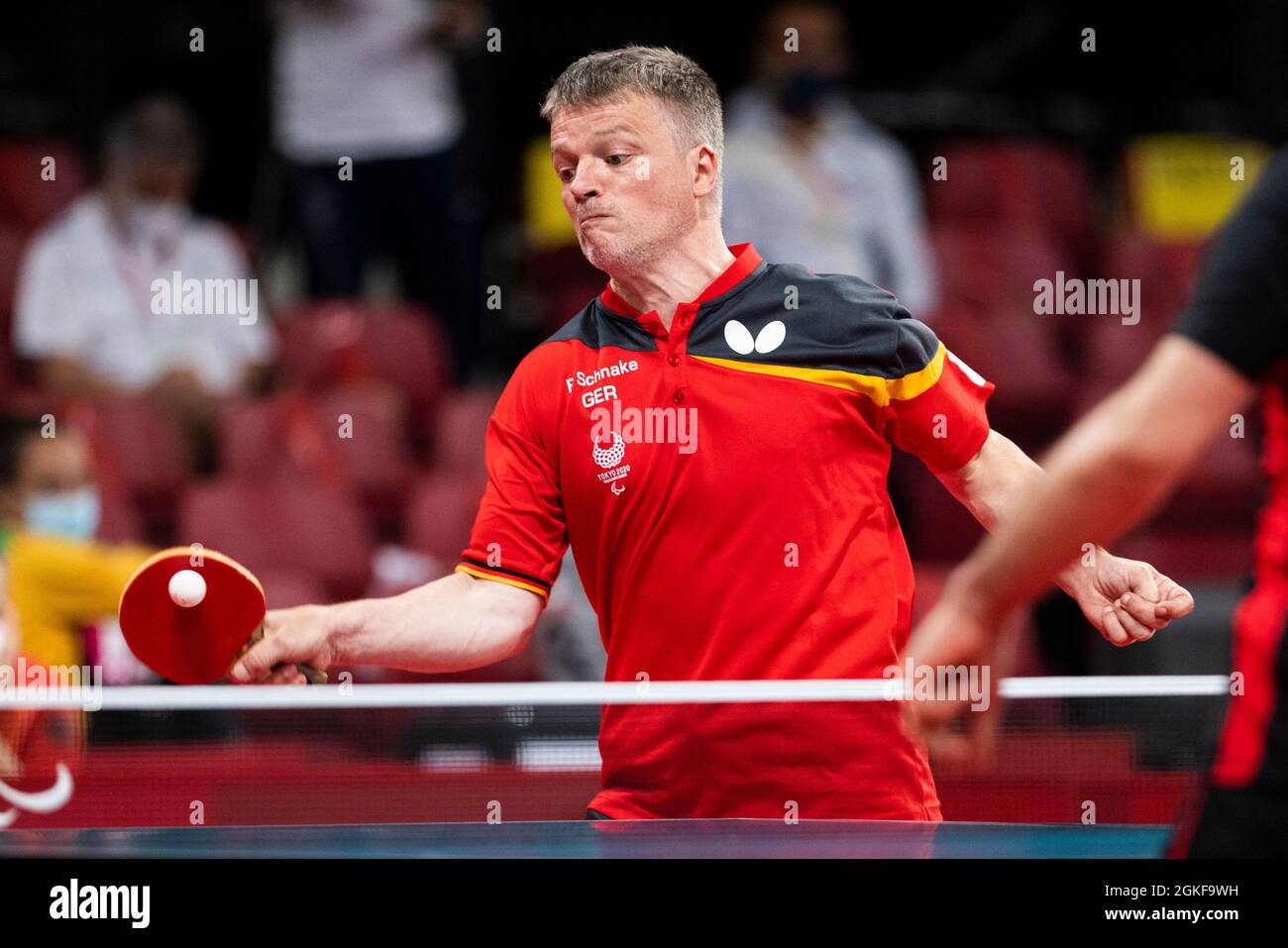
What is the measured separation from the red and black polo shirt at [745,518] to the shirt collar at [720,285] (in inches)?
1.5

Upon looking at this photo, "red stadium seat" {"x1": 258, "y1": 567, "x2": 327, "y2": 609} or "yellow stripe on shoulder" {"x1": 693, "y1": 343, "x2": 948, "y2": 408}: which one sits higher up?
"yellow stripe on shoulder" {"x1": 693, "y1": 343, "x2": 948, "y2": 408}

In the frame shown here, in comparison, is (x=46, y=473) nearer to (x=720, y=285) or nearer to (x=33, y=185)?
(x=33, y=185)

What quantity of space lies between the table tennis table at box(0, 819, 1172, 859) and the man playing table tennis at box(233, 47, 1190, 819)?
113 millimetres

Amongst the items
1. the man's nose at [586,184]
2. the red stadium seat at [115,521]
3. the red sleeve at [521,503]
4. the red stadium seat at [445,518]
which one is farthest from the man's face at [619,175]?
the red stadium seat at [115,521]

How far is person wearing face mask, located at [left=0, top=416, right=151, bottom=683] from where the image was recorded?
15.7 ft

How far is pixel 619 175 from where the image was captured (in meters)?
2.99

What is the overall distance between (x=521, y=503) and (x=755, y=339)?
47cm

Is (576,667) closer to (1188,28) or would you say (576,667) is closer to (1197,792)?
(1197,792)

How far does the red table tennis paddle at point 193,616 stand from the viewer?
2.68m

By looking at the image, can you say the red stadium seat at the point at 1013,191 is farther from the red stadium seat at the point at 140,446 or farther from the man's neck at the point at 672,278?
the man's neck at the point at 672,278

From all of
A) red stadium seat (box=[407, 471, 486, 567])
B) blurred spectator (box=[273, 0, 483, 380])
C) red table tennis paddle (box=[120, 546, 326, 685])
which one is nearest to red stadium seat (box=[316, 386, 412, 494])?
red stadium seat (box=[407, 471, 486, 567])

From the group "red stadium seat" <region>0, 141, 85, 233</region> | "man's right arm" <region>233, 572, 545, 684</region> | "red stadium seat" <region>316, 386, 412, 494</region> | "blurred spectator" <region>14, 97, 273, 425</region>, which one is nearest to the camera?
"man's right arm" <region>233, 572, 545, 684</region>

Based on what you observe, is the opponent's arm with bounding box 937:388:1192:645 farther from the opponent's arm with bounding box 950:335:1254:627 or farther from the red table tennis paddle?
the red table tennis paddle
